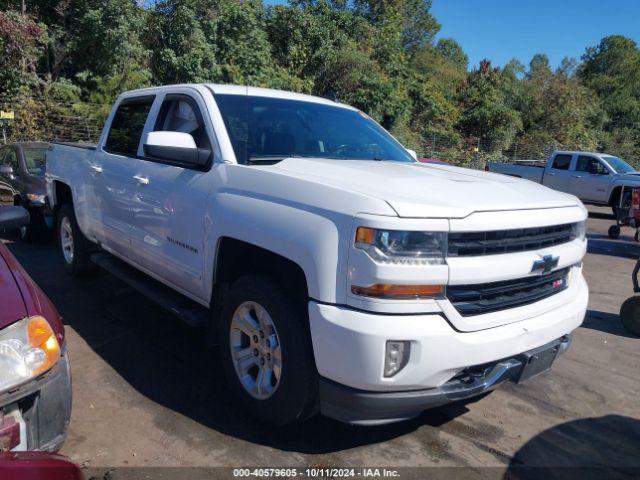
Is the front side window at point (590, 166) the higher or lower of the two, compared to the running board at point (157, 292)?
higher

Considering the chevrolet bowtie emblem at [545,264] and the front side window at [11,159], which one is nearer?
the chevrolet bowtie emblem at [545,264]

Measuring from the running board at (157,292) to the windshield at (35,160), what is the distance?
3.77 metres

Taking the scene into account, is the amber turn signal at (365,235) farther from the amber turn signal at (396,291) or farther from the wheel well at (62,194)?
the wheel well at (62,194)

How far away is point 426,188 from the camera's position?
2.87m

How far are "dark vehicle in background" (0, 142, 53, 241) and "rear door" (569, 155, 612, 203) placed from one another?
13.9 metres

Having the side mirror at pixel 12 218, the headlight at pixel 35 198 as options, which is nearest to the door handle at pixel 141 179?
the side mirror at pixel 12 218

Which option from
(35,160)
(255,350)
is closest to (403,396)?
(255,350)

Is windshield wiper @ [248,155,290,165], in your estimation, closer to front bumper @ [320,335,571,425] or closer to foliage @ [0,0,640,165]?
front bumper @ [320,335,571,425]

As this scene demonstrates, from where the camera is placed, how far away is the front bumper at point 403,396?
2533 mm

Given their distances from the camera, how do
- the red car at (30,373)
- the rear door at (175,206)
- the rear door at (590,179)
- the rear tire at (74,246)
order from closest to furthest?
1. the red car at (30,373)
2. the rear door at (175,206)
3. the rear tire at (74,246)
4. the rear door at (590,179)

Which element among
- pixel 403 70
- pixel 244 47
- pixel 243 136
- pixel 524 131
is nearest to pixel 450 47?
pixel 524 131

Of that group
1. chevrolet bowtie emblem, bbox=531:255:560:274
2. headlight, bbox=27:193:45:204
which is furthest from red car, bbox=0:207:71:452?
headlight, bbox=27:193:45:204

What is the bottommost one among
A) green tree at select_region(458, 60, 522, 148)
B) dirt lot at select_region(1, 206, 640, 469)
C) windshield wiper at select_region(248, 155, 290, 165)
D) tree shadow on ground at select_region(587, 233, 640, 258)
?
tree shadow on ground at select_region(587, 233, 640, 258)

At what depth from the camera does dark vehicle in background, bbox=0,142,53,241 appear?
8031mm
